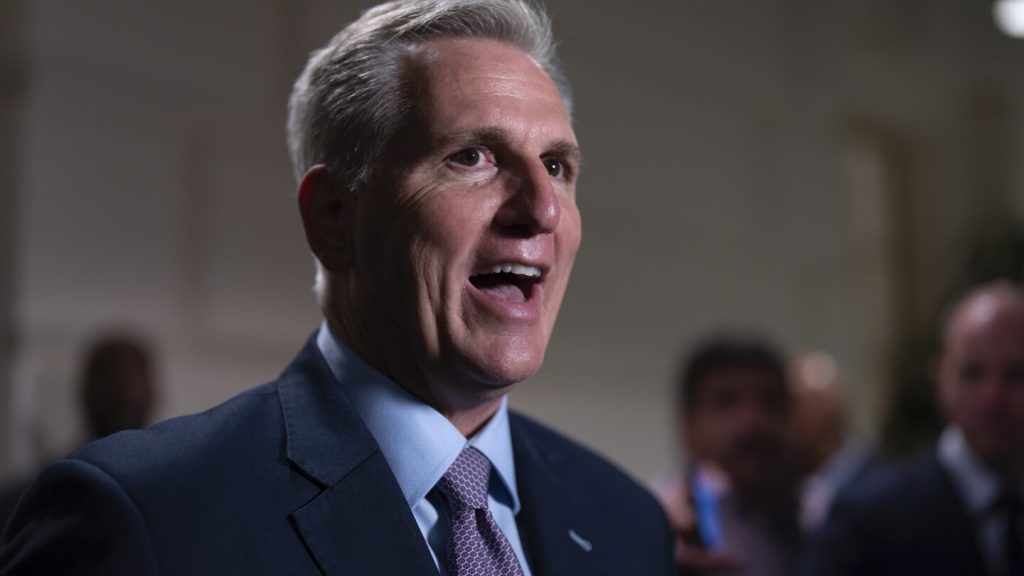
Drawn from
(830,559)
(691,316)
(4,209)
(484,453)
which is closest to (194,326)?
(4,209)

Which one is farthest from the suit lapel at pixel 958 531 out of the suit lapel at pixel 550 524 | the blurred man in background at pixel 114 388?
the blurred man in background at pixel 114 388

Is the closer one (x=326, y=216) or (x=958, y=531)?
(x=326, y=216)

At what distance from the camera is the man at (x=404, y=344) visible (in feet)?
4.06

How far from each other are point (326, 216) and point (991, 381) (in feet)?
6.50

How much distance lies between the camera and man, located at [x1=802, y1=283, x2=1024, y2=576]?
105 inches

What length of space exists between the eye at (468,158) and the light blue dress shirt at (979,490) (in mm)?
1857

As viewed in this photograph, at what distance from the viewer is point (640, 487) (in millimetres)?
1712

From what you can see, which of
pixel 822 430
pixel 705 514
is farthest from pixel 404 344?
pixel 822 430

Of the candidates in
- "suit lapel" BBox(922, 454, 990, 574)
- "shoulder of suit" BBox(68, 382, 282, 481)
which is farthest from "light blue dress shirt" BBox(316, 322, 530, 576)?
"suit lapel" BBox(922, 454, 990, 574)

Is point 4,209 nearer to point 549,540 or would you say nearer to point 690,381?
point 690,381

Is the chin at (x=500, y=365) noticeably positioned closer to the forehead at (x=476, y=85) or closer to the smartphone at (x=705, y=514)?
the forehead at (x=476, y=85)

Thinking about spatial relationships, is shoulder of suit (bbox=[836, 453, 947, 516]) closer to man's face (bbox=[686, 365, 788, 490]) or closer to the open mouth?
man's face (bbox=[686, 365, 788, 490])

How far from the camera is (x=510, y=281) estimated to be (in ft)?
4.56

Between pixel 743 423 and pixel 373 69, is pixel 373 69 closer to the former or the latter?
pixel 373 69
